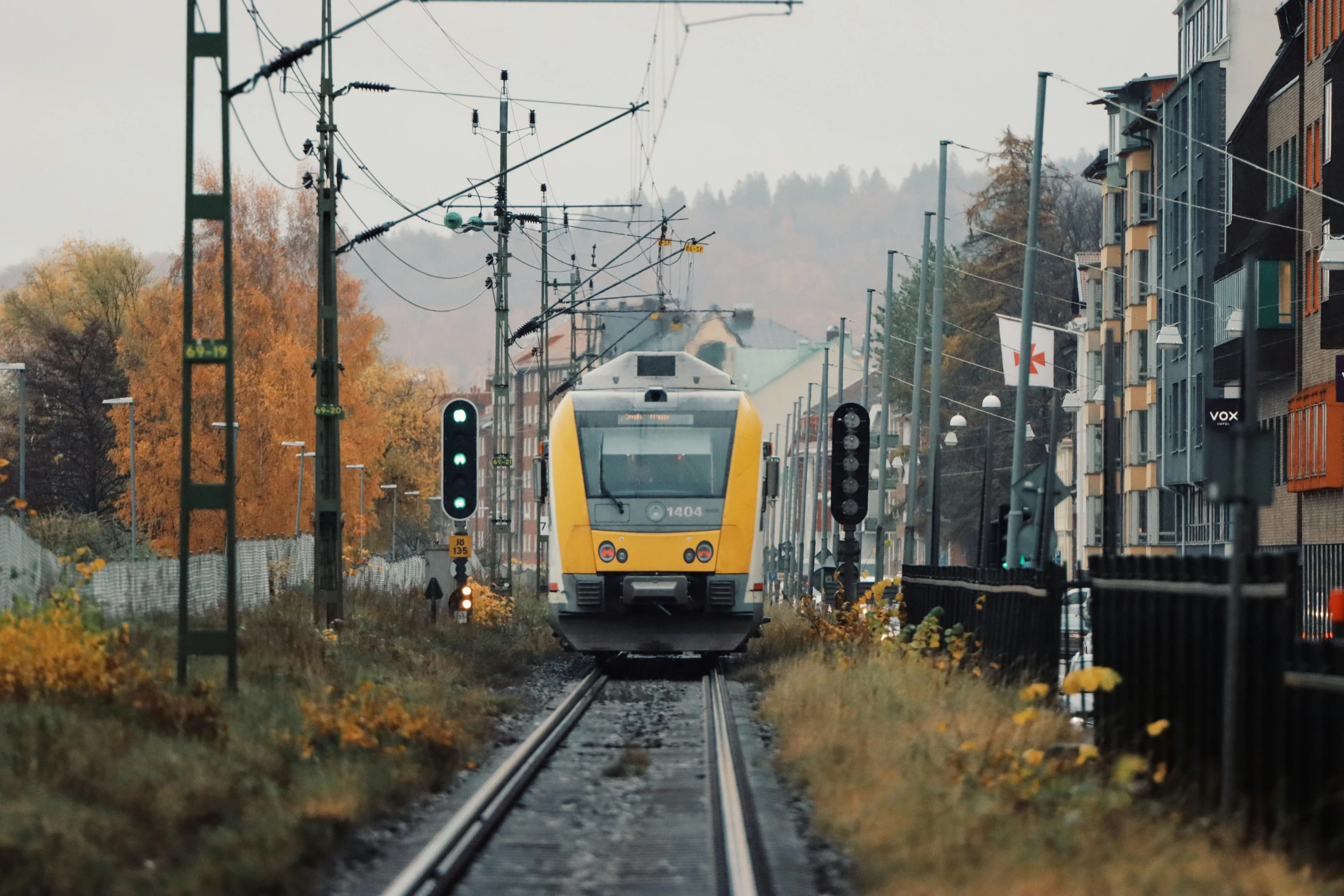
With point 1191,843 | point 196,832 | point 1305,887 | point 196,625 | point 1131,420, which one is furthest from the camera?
point 1131,420

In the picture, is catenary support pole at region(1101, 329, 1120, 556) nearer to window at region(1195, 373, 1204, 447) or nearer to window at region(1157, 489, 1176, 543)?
window at region(1195, 373, 1204, 447)

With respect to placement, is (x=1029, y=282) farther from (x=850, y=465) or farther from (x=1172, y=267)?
(x=1172, y=267)

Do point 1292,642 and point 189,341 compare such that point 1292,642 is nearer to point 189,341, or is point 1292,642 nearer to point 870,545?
point 189,341

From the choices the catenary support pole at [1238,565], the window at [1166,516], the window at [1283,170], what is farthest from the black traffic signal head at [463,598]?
the window at [1166,516]

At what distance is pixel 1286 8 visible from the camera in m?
50.7

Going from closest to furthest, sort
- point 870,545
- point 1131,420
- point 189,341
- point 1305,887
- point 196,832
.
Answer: point 1305,887 → point 196,832 → point 189,341 → point 1131,420 → point 870,545

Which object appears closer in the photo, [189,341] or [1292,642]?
[1292,642]

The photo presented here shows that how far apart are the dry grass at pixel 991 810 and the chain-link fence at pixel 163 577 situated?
694cm

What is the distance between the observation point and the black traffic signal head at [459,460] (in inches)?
1177

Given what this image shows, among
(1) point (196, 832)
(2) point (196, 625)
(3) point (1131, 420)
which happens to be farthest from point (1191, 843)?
(3) point (1131, 420)

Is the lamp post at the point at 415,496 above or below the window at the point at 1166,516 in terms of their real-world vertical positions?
above

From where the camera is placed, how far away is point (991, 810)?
34.7 feet

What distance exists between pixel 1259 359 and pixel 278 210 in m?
40.9

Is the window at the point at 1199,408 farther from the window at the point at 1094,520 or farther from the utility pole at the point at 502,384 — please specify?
the utility pole at the point at 502,384
